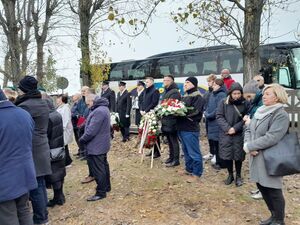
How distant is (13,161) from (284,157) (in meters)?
3.15

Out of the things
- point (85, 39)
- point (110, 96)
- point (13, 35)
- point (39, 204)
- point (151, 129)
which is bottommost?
point (39, 204)

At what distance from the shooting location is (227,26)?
876 cm

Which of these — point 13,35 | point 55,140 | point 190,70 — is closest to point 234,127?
point 55,140

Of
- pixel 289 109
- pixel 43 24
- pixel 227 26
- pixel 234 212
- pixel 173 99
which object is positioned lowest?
pixel 234 212

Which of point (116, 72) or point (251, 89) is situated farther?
point (116, 72)

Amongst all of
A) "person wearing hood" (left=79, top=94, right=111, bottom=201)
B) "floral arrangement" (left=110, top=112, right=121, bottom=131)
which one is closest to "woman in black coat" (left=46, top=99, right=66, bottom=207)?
"person wearing hood" (left=79, top=94, right=111, bottom=201)

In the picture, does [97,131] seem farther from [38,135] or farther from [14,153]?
[14,153]

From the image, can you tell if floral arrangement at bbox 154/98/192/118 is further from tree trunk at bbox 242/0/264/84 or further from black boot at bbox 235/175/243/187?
tree trunk at bbox 242/0/264/84

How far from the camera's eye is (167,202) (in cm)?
622

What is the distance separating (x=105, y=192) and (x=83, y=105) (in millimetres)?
3643

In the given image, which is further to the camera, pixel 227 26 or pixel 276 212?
pixel 227 26

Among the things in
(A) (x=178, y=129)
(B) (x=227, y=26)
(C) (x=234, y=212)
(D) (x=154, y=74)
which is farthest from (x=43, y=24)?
(C) (x=234, y=212)

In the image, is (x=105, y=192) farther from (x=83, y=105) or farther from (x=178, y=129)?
(x=83, y=105)

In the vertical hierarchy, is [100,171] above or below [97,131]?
below
